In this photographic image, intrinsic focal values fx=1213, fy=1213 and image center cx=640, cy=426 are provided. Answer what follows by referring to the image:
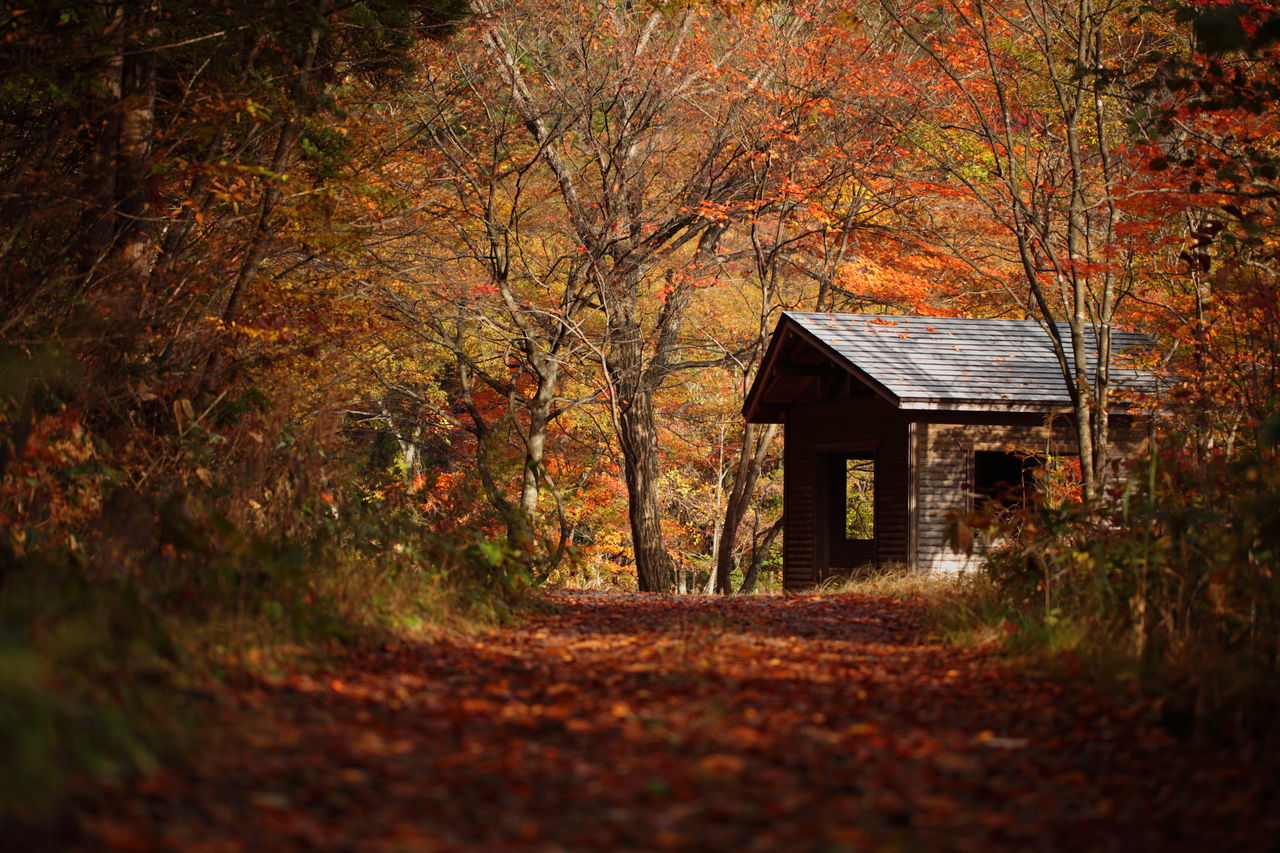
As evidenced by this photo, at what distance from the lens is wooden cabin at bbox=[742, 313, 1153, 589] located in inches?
647

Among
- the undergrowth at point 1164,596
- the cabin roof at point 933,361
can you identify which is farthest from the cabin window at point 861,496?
the undergrowth at point 1164,596

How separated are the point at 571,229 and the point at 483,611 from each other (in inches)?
456

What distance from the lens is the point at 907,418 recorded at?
16766 mm

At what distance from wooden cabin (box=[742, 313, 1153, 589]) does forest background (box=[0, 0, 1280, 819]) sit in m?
1.25

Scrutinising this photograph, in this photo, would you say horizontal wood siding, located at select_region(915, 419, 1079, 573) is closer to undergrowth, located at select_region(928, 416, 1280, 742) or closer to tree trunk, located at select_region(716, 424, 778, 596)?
tree trunk, located at select_region(716, 424, 778, 596)

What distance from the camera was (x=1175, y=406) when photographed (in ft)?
41.8

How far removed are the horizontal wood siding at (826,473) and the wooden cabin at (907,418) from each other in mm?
21

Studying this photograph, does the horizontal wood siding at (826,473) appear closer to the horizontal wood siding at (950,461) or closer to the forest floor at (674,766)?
the horizontal wood siding at (950,461)

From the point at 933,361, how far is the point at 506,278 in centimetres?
670

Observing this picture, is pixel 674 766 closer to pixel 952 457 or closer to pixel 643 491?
pixel 952 457

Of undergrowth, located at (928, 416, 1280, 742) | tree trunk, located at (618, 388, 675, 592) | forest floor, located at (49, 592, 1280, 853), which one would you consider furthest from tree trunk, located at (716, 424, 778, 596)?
forest floor, located at (49, 592, 1280, 853)

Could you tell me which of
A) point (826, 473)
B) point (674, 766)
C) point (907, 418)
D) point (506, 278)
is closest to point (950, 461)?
point (907, 418)

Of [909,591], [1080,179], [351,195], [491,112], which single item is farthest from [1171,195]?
[491,112]

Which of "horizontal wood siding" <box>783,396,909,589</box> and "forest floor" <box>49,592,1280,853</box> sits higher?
"horizontal wood siding" <box>783,396,909,589</box>
